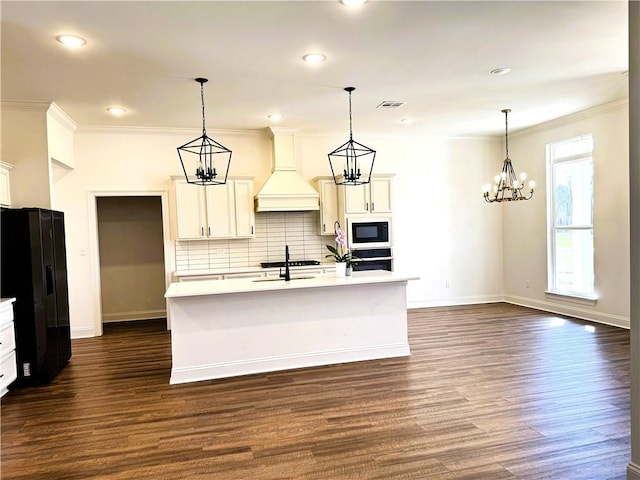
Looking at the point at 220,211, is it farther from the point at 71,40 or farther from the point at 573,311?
the point at 573,311

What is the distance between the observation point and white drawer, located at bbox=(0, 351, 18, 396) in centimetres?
397

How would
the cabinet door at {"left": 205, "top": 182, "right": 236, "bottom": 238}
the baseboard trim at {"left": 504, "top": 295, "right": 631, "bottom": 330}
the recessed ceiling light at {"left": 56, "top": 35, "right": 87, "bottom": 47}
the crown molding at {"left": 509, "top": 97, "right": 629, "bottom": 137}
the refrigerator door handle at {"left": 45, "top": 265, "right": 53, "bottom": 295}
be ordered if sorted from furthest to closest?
the cabinet door at {"left": 205, "top": 182, "right": 236, "bottom": 238}
the baseboard trim at {"left": 504, "top": 295, "right": 631, "bottom": 330}
the crown molding at {"left": 509, "top": 97, "right": 629, "bottom": 137}
the refrigerator door handle at {"left": 45, "top": 265, "right": 53, "bottom": 295}
the recessed ceiling light at {"left": 56, "top": 35, "right": 87, "bottom": 47}

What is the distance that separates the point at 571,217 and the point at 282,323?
484cm

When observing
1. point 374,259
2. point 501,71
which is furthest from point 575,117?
point 374,259

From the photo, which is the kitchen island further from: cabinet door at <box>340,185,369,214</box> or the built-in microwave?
cabinet door at <box>340,185,369,214</box>

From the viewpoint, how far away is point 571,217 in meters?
6.80

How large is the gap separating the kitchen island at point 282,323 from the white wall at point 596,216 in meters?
3.17

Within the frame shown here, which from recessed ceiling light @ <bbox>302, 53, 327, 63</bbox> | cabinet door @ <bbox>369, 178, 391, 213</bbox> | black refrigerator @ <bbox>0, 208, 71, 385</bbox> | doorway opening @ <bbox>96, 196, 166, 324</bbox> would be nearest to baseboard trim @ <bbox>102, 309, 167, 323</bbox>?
doorway opening @ <bbox>96, 196, 166, 324</bbox>

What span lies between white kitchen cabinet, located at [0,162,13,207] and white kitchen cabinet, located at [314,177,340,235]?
155 inches

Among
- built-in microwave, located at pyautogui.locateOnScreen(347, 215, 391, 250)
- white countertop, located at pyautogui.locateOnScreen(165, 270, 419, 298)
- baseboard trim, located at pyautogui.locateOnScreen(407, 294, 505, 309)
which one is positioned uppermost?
built-in microwave, located at pyautogui.locateOnScreen(347, 215, 391, 250)

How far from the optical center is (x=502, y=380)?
13.5 ft

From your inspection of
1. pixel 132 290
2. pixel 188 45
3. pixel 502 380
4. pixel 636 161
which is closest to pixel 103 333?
pixel 132 290

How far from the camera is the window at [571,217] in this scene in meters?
6.49

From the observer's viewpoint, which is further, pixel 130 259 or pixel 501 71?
pixel 130 259
